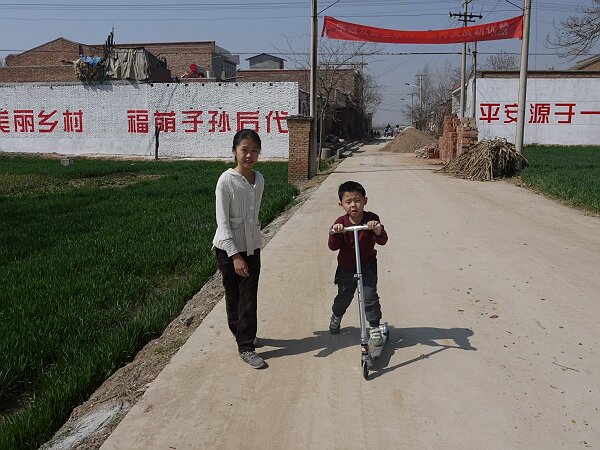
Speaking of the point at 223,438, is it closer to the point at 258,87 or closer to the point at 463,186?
the point at 463,186

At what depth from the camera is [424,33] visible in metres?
19.4

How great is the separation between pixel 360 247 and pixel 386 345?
744 mm

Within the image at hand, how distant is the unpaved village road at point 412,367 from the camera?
2939mm

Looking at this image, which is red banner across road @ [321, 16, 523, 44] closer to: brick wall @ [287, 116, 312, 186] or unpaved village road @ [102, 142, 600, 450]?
brick wall @ [287, 116, 312, 186]

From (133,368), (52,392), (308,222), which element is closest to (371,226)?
(133,368)

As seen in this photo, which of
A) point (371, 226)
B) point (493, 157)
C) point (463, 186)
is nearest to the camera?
point (371, 226)

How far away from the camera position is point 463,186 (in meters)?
13.6

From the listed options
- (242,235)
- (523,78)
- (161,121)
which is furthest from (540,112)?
(242,235)

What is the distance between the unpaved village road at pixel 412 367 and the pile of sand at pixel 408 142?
27881 mm

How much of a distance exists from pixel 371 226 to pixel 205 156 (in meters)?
24.6

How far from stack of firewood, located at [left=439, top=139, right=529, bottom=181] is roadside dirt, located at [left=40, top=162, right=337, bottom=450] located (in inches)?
444

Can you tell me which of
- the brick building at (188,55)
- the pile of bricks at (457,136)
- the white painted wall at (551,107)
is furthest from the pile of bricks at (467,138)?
the brick building at (188,55)

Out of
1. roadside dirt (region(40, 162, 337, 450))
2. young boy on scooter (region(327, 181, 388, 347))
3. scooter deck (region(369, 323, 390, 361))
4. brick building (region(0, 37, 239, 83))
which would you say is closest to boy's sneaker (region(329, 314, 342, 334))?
young boy on scooter (region(327, 181, 388, 347))

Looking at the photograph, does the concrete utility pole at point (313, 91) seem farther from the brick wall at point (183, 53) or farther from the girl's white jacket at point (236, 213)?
the brick wall at point (183, 53)
